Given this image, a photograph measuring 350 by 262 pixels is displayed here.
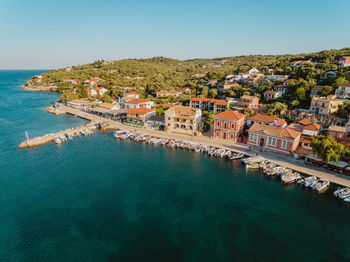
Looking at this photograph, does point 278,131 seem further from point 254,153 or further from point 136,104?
point 136,104

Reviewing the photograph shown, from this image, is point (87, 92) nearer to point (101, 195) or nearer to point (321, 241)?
point (101, 195)

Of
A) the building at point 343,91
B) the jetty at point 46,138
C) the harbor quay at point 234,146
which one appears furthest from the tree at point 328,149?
the jetty at point 46,138

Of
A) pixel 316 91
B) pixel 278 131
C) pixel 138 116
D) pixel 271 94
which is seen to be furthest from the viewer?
pixel 271 94

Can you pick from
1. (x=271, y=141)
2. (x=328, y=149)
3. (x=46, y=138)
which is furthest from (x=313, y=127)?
(x=46, y=138)

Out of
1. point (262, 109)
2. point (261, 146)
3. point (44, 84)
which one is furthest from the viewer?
point (44, 84)

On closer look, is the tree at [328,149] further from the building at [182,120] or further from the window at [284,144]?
the building at [182,120]

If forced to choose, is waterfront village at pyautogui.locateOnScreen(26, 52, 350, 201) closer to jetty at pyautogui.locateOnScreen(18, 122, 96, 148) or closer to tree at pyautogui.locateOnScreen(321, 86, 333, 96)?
tree at pyautogui.locateOnScreen(321, 86, 333, 96)

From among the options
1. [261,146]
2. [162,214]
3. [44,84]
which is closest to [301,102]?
[261,146]

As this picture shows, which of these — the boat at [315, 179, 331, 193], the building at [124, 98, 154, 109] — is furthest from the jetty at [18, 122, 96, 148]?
the boat at [315, 179, 331, 193]
